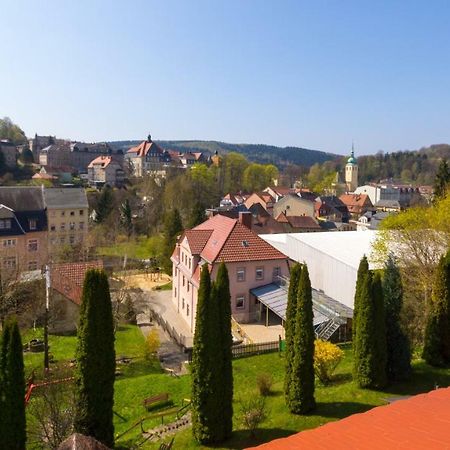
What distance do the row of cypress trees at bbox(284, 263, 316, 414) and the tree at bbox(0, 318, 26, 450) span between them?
850 cm

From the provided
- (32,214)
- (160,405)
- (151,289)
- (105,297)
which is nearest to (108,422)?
(105,297)

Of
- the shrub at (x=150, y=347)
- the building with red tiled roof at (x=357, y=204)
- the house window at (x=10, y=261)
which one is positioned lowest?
the shrub at (x=150, y=347)

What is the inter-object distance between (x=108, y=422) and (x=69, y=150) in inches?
5271

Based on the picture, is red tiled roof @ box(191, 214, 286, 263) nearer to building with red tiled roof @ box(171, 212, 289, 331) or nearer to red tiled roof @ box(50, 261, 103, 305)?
building with red tiled roof @ box(171, 212, 289, 331)

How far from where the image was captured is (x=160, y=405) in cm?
1858

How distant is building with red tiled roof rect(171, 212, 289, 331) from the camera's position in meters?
31.2

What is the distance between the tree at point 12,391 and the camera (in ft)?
37.8

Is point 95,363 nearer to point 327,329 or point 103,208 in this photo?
point 327,329

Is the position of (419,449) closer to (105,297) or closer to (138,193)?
(105,297)

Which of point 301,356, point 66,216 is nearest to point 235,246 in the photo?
point 301,356

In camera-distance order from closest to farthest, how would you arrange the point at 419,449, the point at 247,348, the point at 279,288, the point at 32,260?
the point at 419,449, the point at 247,348, the point at 279,288, the point at 32,260

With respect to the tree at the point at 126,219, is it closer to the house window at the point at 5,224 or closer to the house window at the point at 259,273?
the house window at the point at 5,224

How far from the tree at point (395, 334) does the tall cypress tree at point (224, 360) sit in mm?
7123

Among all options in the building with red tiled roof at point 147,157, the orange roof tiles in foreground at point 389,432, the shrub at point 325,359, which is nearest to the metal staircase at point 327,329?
the shrub at point 325,359
